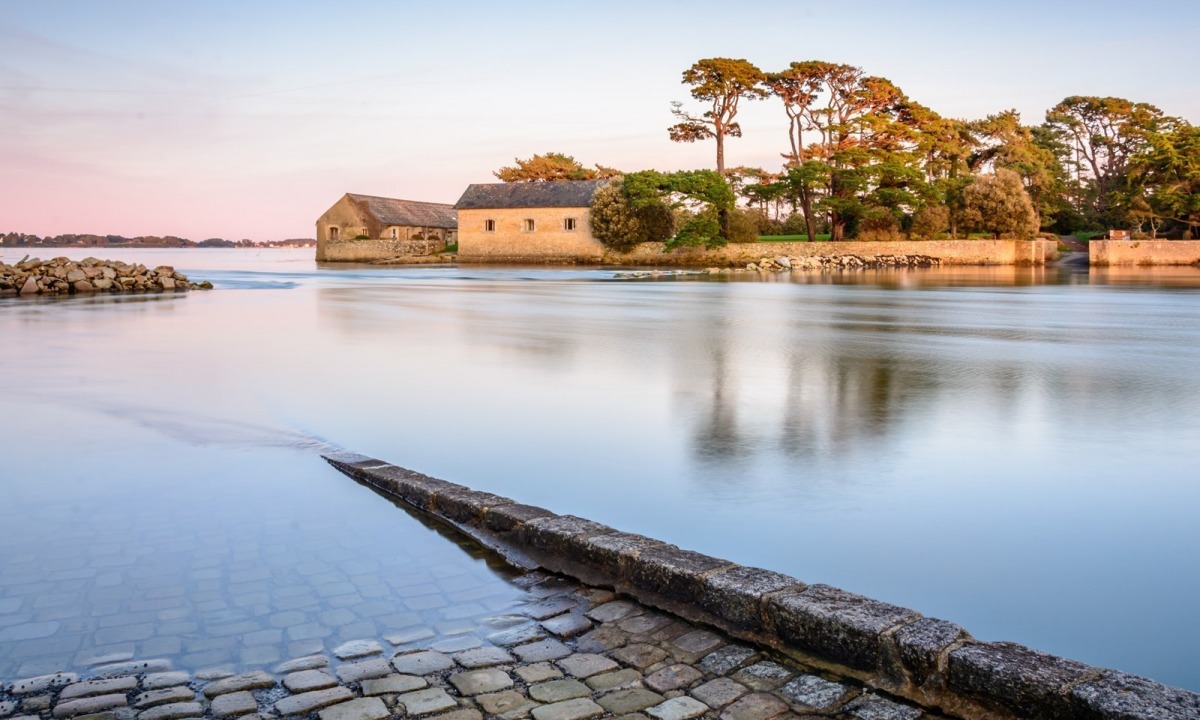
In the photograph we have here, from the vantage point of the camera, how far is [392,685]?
3.30 metres

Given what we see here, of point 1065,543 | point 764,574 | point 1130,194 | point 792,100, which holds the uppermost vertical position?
point 792,100

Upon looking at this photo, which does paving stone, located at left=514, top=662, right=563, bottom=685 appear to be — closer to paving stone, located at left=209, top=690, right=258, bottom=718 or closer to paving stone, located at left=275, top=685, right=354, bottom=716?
paving stone, located at left=275, top=685, right=354, bottom=716

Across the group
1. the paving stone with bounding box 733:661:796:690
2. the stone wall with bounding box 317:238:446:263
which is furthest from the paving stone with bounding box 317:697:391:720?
the stone wall with bounding box 317:238:446:263

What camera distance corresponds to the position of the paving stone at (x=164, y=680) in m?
3.30

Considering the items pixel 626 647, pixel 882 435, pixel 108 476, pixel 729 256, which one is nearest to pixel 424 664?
pixel 626 647

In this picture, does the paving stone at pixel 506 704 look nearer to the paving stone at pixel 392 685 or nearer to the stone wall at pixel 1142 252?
the paving stone at pixel 392 685

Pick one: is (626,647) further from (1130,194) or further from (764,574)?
(1130,194)

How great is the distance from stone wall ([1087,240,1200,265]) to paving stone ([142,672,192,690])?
190ft

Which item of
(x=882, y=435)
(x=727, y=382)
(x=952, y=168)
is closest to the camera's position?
(x=882, y=435)

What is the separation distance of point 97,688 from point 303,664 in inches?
27.0

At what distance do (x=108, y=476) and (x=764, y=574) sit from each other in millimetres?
4998

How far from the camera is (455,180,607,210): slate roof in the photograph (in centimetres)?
6141

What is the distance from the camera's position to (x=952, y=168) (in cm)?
6025

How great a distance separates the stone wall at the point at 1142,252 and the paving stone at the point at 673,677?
2238 inches
